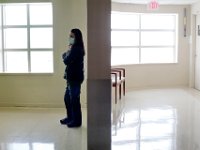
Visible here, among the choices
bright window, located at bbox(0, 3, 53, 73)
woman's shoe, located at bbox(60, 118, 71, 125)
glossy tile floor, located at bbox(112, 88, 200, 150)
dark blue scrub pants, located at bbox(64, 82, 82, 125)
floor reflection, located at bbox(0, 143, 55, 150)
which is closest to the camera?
floor reflection, located at bbox(0, 143, 55, 150)

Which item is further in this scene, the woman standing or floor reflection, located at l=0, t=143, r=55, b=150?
the woman standing

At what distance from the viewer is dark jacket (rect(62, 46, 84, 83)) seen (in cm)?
461

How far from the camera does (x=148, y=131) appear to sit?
453 cm

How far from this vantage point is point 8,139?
4.18m

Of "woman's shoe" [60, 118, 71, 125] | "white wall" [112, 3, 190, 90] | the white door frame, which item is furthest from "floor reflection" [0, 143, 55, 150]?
the white door frame

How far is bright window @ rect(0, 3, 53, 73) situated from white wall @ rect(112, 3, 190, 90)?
123 inches

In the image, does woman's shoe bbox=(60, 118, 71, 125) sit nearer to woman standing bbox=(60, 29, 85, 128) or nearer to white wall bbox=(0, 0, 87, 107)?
woman standing bbox=(60, 29, 85, 128)

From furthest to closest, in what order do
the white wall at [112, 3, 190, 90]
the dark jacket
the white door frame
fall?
1. the white wall at [112, 3, 190, 90]
2. the white door frame
3. the dark jacket

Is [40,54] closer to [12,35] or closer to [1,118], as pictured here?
[12,35]

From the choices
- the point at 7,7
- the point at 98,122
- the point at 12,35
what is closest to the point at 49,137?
the point at 98,122

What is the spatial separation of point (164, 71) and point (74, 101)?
5111 mm

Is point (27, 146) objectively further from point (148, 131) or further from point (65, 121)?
point (148, 131)

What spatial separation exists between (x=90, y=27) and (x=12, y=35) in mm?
3594

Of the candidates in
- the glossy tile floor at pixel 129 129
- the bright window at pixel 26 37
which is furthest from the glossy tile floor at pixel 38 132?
the bright window at pixel 26 37
